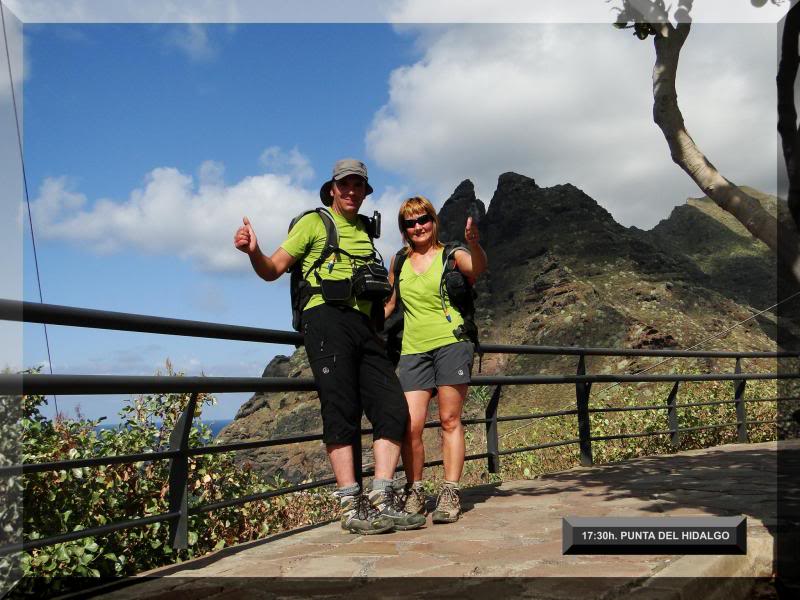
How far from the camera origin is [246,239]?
13.7ft

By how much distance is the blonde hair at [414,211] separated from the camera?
505 centimetres

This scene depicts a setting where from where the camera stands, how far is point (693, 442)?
1159 centimetres

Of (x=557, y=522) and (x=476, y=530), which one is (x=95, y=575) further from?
(x=557, y=522)

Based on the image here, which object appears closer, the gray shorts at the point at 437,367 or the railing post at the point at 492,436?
the gray shorts at the point at 437,367

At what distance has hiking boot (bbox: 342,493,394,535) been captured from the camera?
458 cm

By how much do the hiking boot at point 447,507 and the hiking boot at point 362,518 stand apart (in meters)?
0.38

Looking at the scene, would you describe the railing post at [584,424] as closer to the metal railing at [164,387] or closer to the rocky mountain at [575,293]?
the metal railing at [164,387]

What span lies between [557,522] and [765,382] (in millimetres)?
13913

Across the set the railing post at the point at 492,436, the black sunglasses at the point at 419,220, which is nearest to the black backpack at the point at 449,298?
the black sunglasses at the point at 419,220

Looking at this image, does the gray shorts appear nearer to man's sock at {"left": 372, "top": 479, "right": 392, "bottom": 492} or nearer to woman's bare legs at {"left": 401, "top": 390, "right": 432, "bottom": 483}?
woman's bare legs at {"left": 401, "top": 390, "right": 432, "bottom": 483}

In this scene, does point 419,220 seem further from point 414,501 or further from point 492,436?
point 492,436

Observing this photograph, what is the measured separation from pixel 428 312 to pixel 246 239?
1346 mm

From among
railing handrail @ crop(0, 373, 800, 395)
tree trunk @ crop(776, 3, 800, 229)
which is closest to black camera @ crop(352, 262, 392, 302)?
railing handrail @ crop(0, 373, 800, 395)

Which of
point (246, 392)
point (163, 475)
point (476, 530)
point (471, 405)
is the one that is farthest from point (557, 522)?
point (471, 405)
